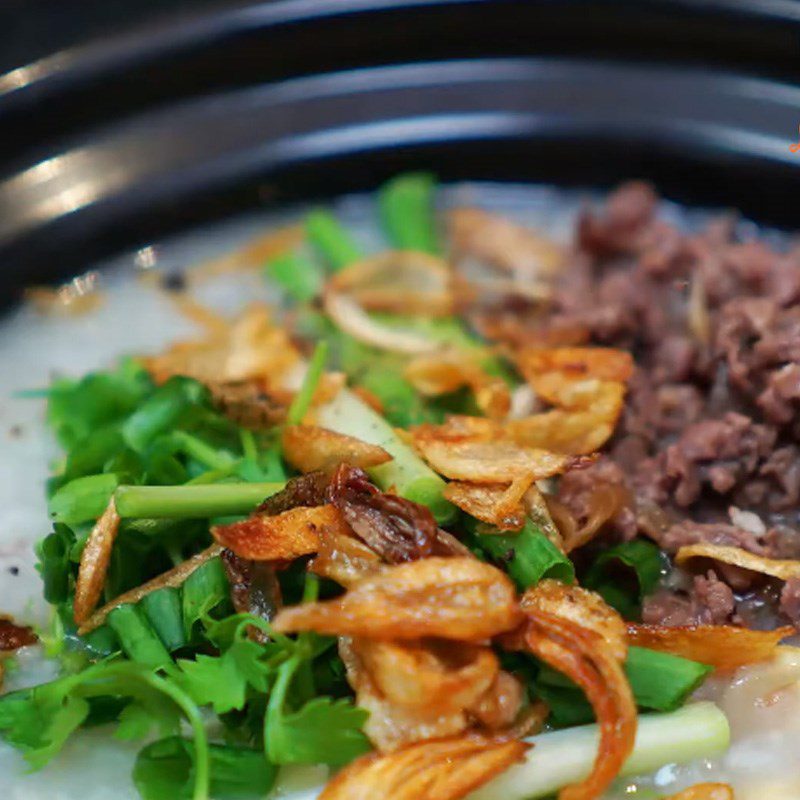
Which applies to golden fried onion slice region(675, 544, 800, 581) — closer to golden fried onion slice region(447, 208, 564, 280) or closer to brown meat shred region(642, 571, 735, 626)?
brown meat shred region(642, 571, 735, 626)

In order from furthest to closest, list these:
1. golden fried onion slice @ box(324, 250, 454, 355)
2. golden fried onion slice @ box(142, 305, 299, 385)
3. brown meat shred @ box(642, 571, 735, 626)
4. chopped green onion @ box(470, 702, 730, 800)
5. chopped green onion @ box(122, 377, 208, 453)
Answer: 1. golden fried onion slice @ box(324, 250, 454, 355)
2. golden fried onion slice @ box(142, 305, 299, 385)
3. chopped green onion @ box(122, 377, 208, 453)
4. brown meat shred @ box(642, 571, 735, 626)
5. chopped green onion @ box(470, 702, 730, 800)

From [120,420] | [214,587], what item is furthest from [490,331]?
[214,587]

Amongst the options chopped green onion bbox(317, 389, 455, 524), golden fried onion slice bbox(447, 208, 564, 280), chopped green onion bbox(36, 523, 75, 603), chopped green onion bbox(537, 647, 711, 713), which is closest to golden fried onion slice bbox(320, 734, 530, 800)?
chopped green onion bbox(537, 647, 711, 713)

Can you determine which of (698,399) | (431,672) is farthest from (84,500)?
(698,399)

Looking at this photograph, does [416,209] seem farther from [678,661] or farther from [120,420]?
[678,661]

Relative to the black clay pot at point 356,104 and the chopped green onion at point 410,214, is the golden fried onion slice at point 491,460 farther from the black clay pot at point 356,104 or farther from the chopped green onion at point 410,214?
the black clay pot at point 356,104

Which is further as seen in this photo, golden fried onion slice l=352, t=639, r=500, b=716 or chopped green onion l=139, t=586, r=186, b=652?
chopped green onion l=139, t=586, r=186, b=652

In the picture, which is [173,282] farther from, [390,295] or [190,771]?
[190,771]
